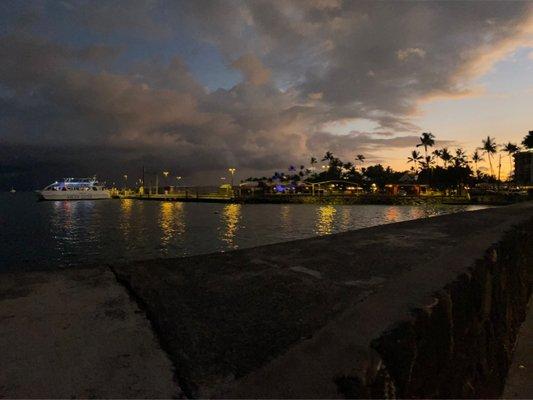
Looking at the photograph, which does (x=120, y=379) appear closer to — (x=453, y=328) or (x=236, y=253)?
(x=453, y=328)

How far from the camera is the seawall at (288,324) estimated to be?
159 centimetres

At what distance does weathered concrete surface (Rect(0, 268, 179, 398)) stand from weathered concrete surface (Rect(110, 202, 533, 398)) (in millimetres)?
130

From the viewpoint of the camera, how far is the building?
291ft

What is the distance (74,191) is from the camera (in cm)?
→ 11419

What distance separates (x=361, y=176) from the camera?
141m

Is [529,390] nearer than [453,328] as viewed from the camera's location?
No

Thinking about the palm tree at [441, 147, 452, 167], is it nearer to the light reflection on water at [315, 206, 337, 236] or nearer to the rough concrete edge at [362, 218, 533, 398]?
the light reflection on water at [315, 206, 337, 236]

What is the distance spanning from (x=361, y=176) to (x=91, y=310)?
Result: 145 metres

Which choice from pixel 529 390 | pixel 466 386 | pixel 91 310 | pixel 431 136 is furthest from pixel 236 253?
pixel 431 136

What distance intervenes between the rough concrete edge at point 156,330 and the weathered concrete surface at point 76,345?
23 mm

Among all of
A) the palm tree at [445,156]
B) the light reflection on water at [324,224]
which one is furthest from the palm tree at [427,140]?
the light reflection on water at [324,224]

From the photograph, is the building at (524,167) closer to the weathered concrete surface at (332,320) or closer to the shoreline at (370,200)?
the shoreline at (370,200)

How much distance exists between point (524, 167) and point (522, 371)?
11200cm

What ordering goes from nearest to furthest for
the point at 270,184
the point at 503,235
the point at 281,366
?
the point at 281,366 < the point at 503,235 < the point at 270,184
